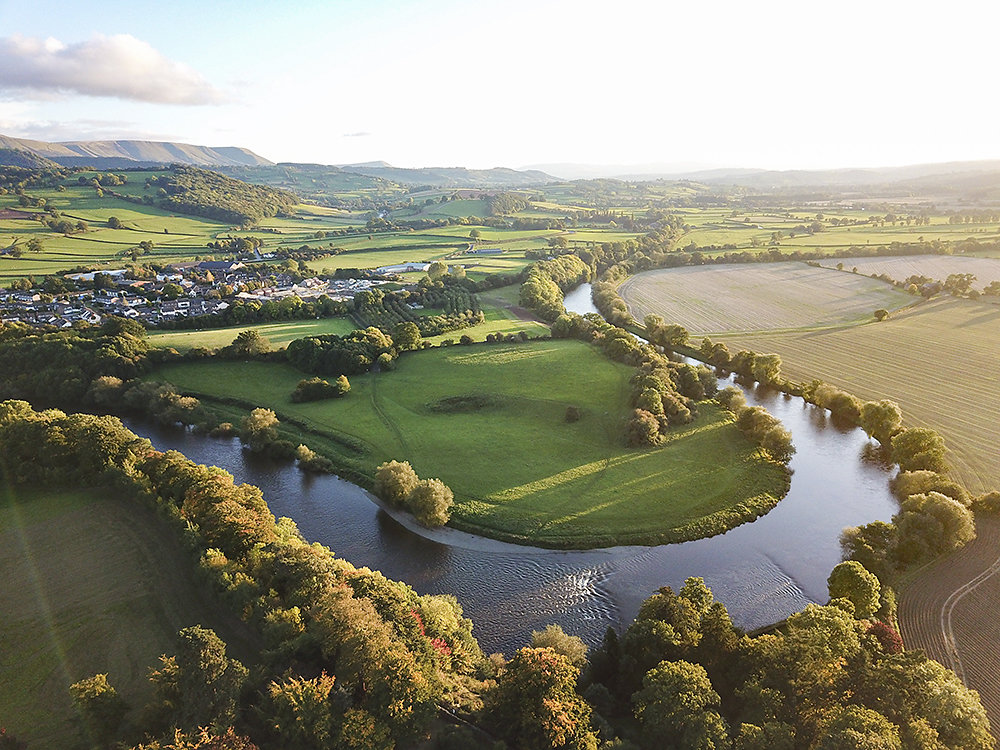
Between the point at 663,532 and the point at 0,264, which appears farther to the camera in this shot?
the point at 0,264

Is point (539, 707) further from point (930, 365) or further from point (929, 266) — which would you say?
point (929, 266)

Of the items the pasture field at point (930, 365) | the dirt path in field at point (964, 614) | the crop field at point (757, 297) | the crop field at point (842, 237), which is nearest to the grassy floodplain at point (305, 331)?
the crop field at point (757, 297)

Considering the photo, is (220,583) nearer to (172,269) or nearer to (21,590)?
(21,590)

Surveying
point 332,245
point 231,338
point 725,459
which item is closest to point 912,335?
point 725,459

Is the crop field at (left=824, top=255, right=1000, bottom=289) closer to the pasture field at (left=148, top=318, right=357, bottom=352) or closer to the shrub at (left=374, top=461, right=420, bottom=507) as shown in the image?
the pasture field at (left=148, top=318, right=357, bottom=352)

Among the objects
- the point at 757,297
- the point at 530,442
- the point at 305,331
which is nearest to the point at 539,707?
the point at 530,442
